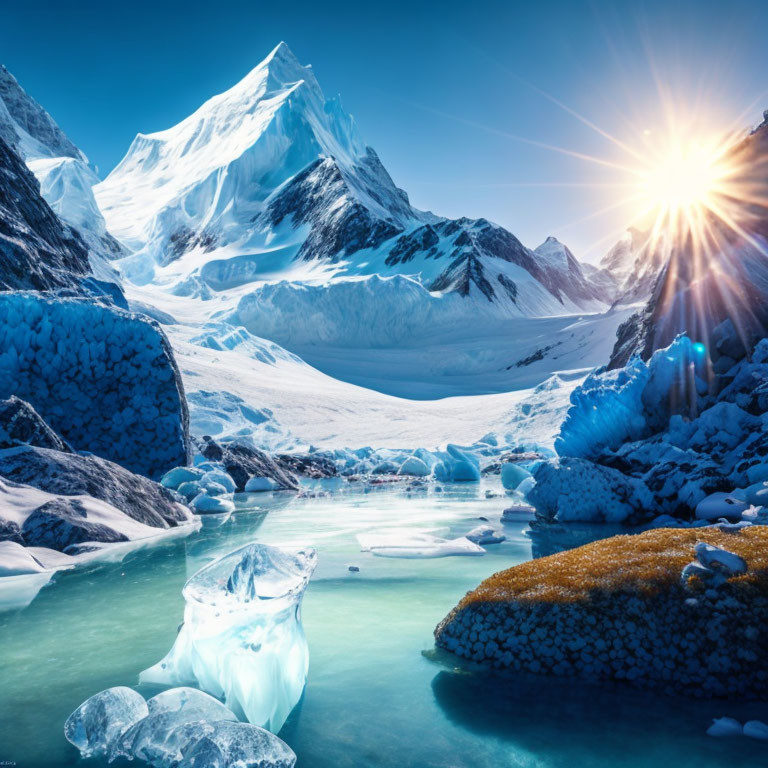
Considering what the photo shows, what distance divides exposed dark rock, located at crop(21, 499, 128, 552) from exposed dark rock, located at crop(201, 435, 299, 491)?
9.94 m

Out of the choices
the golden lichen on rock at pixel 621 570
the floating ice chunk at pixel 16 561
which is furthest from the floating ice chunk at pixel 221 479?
the golden lichen on rock at pixel 621 570

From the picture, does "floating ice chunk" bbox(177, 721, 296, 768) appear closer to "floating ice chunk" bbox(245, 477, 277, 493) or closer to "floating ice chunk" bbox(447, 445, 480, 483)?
"floating ice chunk" bbox(245, 477, 277, 493)

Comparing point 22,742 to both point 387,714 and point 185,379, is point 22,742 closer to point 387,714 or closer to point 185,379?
point 387,714

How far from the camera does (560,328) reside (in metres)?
61.5

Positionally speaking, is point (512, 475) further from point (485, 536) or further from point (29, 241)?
point (29, 241)

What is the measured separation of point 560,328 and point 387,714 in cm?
6066

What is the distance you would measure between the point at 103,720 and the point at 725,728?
3273 millimetres

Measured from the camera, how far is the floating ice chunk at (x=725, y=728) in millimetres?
3357

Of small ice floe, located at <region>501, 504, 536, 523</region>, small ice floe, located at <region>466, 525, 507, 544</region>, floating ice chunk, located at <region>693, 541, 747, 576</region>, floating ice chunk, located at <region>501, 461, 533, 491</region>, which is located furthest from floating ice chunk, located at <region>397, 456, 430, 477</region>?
floating ice chunk, located at <region>693, 541, 747, 576</region>

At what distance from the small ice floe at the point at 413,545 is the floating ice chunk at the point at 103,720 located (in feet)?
17.7

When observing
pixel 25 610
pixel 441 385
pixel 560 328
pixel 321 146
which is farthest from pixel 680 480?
pixel 321 146

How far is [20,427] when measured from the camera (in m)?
10.2

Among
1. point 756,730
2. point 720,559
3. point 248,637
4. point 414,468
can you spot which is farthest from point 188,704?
point 414,468

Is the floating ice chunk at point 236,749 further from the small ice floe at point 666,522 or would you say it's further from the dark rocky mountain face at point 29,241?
the dark rocky mountain face at point 29,241
